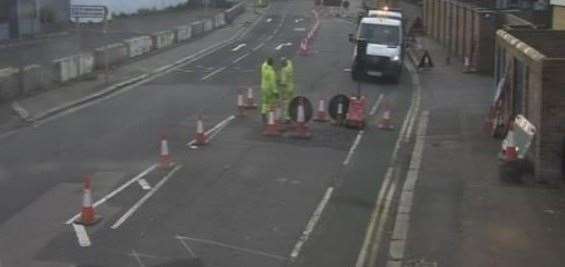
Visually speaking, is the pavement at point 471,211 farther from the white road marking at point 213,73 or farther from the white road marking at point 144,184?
the white road marking at point 213,73

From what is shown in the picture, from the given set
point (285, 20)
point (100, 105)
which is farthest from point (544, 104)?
point (285, 20)

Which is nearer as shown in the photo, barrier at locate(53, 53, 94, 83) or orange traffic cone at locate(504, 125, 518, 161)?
orange traffic cone at locate(504, 125, 518, 161)

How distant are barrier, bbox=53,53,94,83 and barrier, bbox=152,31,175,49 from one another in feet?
36.6

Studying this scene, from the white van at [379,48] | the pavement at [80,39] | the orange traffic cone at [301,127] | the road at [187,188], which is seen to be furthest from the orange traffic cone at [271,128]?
the pavement at [80,39]

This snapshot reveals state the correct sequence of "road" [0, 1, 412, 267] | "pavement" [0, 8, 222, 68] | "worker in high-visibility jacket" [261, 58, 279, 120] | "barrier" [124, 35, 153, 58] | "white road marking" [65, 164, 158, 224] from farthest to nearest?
"barrier" [124, 35, 153, 58]
"pavement" [0, 8, 222, 68]
"worker in high-visibility jacket" [261, 58, 279, 120]
"white road marking" [65, 164, 158, 224]
"road" [0, 1, 412, 267]

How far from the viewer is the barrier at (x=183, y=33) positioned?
52.3 meters

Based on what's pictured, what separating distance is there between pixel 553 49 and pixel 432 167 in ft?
22.9

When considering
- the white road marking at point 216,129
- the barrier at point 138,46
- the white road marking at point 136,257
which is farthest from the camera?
the barrier at point 138,46

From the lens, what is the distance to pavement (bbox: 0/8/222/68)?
1618 inches

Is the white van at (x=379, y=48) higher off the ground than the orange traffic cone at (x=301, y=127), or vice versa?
the white van at (x=379, y=48)

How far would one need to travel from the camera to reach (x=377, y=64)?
34219 millimetres

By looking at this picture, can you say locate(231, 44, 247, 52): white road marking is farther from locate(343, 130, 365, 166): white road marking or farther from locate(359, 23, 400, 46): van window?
locate(343, 130, 365, 166): white road marking

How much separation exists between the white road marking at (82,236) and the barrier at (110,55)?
2198 centimetres

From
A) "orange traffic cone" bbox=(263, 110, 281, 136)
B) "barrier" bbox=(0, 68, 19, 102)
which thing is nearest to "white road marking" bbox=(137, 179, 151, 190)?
"orange traffic cone" bbox=(263, 110, 281, 136)
